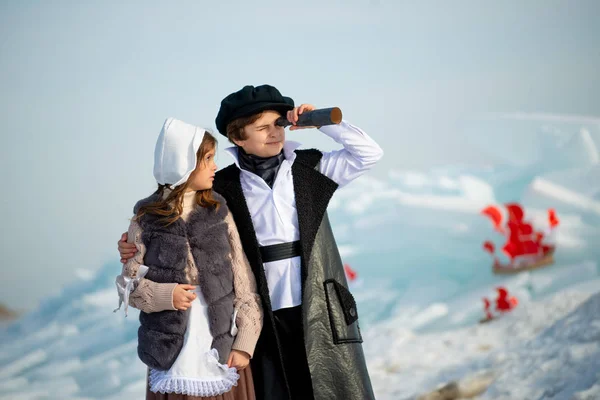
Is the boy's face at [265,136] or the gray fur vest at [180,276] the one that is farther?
the boy's face at [265,136]

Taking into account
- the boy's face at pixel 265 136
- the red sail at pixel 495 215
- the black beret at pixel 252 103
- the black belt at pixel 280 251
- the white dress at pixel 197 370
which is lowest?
the white dress at pixel 197 370

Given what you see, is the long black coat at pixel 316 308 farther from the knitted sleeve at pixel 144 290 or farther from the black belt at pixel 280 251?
the knitted sleeve at pixel 144 290

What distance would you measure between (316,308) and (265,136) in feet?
1.63

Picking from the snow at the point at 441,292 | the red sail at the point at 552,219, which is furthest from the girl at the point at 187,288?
the red sail at the point at 552,219

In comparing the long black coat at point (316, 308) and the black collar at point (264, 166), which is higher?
the black collar at point (264, 166)

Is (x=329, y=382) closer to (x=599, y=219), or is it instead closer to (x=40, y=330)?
(x=40, y=330)

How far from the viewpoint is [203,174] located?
1.96 m

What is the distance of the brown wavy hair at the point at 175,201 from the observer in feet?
6.29

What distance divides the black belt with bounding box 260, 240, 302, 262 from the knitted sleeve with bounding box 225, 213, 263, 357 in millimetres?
68

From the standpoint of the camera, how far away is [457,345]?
173 inches

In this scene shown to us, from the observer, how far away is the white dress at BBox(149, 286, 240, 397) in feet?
6.04

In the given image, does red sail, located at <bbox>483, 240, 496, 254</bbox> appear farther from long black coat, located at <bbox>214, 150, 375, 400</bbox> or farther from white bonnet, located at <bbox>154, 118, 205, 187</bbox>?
white bonnet, located at <bbox>154, 118, 205, 187</bbox>

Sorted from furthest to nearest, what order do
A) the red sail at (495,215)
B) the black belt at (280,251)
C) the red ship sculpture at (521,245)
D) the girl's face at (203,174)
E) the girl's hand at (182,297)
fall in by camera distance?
the red sail at (495,215)
the red ship sculpture at (521,245)
the black belt at (280,251)
the girl's face at (203,174)
the girl's hand at (182,297)

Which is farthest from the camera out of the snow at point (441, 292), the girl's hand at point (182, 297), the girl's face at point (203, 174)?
the snow at point (441, 292)
